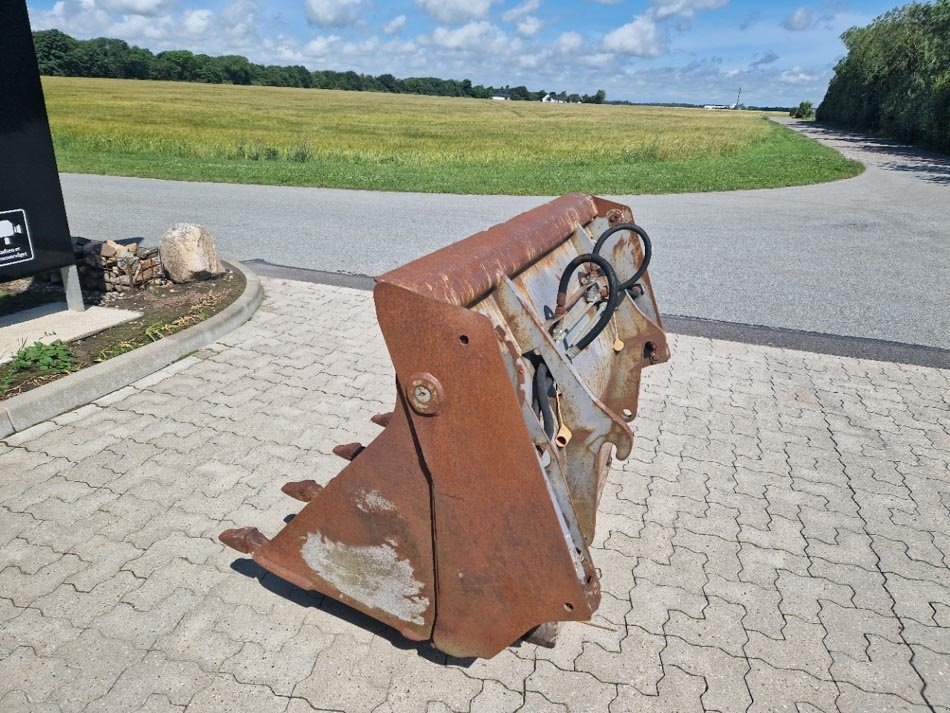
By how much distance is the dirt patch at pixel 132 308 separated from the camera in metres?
4.70

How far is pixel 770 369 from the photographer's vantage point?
18.0 feet

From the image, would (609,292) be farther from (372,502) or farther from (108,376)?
(108,376)

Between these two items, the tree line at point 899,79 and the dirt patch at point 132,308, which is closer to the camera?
the dirt patch at point 132,308

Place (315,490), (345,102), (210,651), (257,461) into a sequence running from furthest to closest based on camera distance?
(345,102)
(257,461)
(315,490)
(210,651)

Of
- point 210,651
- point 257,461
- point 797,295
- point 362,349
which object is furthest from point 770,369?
point 210,651

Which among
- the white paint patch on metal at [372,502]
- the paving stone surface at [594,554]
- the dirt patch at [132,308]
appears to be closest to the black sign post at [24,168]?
the dirt patch at [132,308]

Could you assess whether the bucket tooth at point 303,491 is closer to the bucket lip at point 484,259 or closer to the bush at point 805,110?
the bucket lip at point 484,259

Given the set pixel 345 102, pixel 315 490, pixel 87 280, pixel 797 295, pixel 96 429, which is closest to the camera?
pixel 315 490

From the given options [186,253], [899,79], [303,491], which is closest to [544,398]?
[303,491]

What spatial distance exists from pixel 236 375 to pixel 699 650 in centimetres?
367

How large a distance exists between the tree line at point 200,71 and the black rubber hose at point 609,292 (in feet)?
273

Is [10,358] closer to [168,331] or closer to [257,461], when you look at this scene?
[168,331]

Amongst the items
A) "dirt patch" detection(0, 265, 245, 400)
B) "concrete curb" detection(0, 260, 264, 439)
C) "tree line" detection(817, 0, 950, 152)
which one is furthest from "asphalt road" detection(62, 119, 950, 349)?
"tree line" detection(817, 0, 950, 152)

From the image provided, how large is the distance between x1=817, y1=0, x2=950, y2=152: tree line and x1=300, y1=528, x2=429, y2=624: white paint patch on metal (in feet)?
89.6
